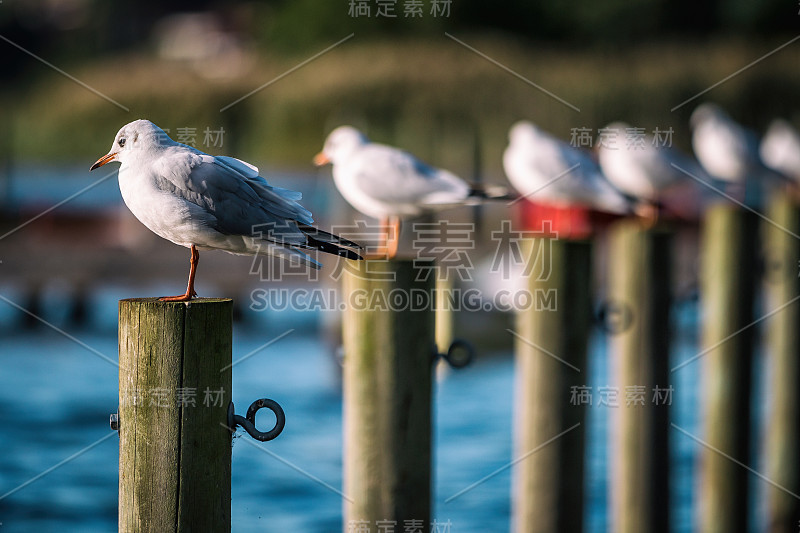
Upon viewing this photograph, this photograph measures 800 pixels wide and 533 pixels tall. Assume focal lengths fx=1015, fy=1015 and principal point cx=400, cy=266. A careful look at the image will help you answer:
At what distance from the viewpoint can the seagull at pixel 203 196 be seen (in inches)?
108

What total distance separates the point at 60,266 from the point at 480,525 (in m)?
8.28

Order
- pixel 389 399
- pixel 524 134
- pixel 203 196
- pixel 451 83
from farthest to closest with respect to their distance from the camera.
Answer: pixel 451 83
pixel 524 134
pixel 389 399
pixel 203 196

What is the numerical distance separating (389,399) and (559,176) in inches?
119

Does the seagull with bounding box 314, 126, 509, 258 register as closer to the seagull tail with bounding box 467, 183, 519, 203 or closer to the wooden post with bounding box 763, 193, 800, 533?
the seagull tail with bounding box 467, 183, 519, 203

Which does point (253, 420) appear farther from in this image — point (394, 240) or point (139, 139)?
point (394, 240)

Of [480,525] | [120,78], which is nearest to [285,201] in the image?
[480,525]

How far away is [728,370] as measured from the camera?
5.05 m

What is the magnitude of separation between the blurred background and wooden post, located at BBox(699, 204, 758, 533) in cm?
75

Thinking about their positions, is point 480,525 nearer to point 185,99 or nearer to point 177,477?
point 177,477

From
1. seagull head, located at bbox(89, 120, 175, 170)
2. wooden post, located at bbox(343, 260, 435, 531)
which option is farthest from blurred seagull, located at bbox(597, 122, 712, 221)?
seagull head, located at bbox(89, 120, 175, 170)

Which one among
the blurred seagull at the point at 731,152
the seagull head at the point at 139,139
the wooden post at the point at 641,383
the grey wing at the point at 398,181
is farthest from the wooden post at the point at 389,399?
the blurred seagull at the point at 731,152

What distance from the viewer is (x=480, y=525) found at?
616cm

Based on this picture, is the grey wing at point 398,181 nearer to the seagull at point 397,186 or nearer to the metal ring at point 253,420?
the seagull at point 397,186

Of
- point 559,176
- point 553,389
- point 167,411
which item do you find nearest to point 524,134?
point 559,176
